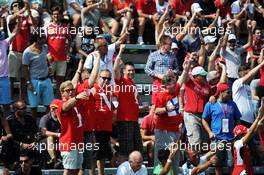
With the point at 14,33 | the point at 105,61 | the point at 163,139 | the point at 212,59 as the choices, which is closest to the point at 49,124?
the point at 105,61

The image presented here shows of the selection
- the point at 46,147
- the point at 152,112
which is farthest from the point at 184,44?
the point at 46,147

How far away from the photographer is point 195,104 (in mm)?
17469

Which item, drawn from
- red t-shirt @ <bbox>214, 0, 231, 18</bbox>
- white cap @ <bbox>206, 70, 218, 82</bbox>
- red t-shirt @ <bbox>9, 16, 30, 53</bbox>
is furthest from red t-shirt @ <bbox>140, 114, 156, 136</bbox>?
red t-shirt @ <bbox>214, 0, 231, 18</bbox>

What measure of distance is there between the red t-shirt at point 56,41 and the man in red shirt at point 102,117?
2338 millimetres

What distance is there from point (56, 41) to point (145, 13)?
2.97 m

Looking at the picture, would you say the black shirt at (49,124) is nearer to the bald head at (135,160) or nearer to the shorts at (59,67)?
the bald head at (135,160)

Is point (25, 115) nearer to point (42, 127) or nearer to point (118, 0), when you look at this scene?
point (42, 127)

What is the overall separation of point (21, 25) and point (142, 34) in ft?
11.1

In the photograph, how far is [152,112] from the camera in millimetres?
17797

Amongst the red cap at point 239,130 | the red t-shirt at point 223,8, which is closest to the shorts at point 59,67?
the red cap at point 239,130

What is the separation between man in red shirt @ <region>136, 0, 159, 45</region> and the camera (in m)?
20.9

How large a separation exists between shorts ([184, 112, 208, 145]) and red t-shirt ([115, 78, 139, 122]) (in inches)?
38.3

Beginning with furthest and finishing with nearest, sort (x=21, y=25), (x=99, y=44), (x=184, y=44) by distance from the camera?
1. (x=184, y=44)
2. (x=21, y=25)
3. (x=99, y=44)

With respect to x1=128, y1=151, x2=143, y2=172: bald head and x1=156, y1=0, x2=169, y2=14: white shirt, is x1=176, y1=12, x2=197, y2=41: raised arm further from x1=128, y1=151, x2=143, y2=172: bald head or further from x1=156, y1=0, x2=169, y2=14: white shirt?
x1=128, y1=151, x2=143, y2=172: bald head
